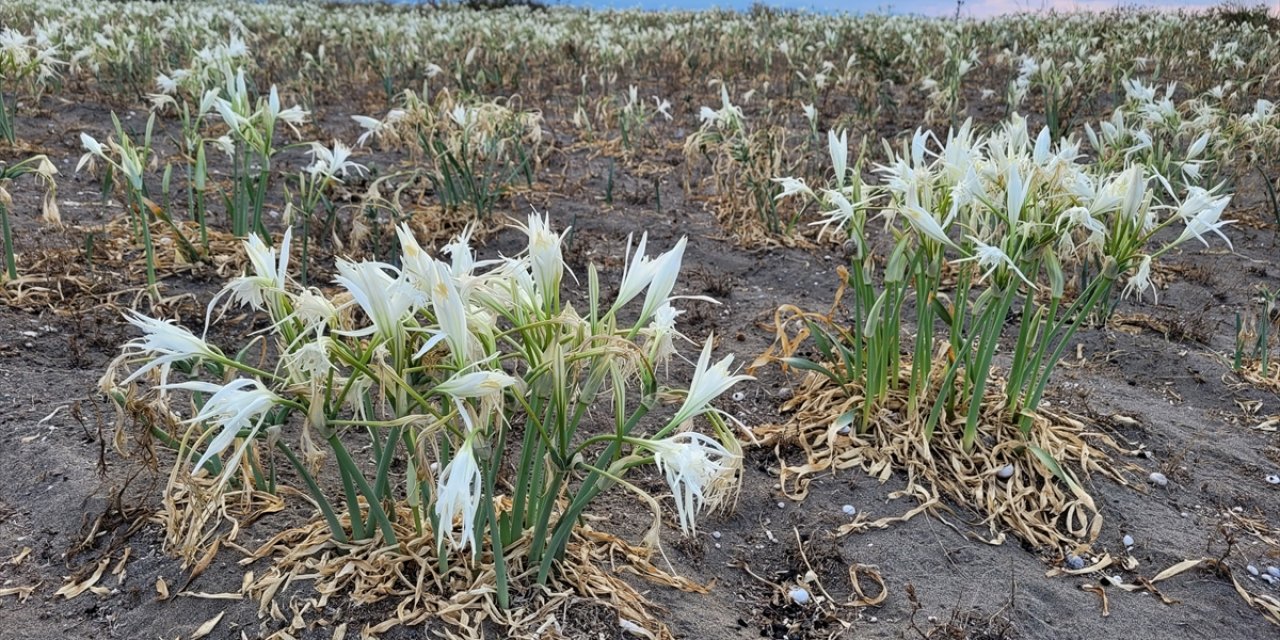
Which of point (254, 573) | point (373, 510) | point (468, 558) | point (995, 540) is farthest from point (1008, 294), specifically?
point (254, 573)

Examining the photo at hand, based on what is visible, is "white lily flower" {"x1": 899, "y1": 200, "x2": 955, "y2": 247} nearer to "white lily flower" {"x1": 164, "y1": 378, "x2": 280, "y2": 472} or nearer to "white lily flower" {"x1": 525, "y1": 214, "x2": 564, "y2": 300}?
"white lily flower" {"x1": 525, "y1": 214, "x2": 564, "y2": 300}

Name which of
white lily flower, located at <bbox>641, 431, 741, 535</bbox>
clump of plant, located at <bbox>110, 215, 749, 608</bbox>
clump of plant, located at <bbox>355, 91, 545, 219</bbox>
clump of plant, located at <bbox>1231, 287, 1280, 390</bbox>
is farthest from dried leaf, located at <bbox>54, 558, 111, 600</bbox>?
clump of plant, located at <bbox>1231, 287, 1280, 390</bbox>

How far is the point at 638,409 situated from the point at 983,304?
1.31 meters

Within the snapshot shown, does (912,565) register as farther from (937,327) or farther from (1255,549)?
(937,327)

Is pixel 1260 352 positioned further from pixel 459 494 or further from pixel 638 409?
pixel 459 494

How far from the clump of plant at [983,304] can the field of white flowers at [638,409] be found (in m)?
0.01

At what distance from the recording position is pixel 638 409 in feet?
5.37

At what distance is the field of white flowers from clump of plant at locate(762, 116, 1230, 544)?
0.01 metres

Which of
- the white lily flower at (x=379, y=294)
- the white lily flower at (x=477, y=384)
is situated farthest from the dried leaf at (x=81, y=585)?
the white lily flower at (x=477, y=384)

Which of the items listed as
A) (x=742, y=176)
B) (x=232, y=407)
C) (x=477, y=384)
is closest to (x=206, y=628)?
(x=232, y=407)

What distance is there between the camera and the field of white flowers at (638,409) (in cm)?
154

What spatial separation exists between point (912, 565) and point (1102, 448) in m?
1.02

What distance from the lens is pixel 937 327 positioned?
388 centimetres

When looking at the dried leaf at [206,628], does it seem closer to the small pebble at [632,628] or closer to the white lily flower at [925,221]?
the small pebble at [632,628]
